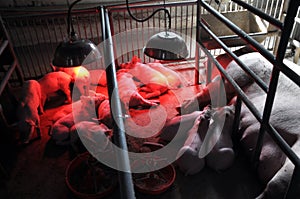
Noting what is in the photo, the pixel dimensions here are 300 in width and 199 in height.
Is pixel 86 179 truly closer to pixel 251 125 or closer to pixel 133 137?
pixel 133 137

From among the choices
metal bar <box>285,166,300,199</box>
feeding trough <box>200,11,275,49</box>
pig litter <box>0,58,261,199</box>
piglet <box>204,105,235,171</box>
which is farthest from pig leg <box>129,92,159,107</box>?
metal bar <box>285,166,300,199</box>

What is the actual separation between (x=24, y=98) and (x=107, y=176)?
155cm

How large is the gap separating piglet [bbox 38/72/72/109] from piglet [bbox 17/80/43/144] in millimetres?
275

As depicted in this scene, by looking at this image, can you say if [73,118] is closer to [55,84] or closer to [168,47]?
[55,84]

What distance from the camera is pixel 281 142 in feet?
7.05

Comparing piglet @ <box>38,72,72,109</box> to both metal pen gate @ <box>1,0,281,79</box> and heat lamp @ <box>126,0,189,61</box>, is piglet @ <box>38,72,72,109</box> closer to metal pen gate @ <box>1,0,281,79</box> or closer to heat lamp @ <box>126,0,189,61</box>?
metal pen gate @ <box>1,0,281,79</box>

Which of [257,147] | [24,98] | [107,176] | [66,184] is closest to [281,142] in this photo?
[257,147]

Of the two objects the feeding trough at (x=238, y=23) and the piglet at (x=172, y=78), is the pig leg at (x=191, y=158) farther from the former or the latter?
the feeding trough at (x=238, y=23)

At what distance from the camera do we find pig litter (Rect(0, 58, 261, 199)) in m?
2.75

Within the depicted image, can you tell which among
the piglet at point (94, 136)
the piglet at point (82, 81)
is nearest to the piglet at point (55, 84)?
the piglet at point (82, 81)

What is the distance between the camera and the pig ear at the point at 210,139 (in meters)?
2.87

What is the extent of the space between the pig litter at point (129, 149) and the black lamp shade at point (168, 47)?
2.39 ft

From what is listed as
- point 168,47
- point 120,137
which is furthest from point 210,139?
point 120,137

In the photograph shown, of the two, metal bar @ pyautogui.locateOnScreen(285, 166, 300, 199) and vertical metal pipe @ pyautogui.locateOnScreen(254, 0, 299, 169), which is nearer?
vertical metal pipe @ pyautogui.locateOnScreen(254, 0, 299, 169)
